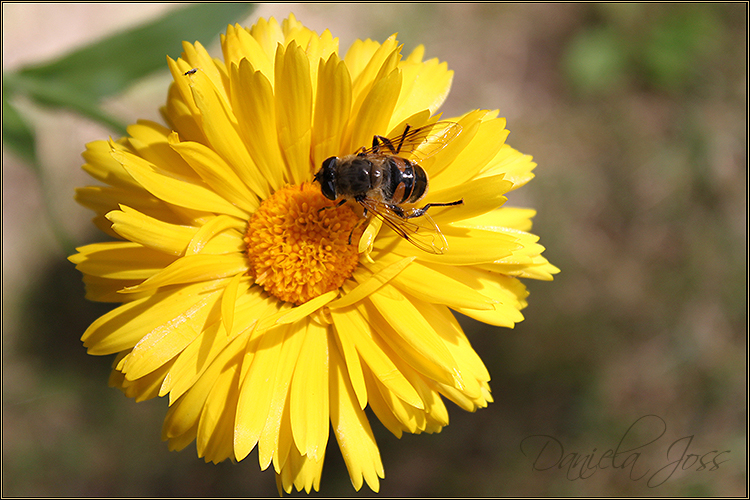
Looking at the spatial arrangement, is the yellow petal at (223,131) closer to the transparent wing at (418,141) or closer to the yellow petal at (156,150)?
the yellow petal at (156,150)

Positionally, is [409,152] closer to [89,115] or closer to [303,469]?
[303,469]

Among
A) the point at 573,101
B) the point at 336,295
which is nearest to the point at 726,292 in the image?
the point at 573,101

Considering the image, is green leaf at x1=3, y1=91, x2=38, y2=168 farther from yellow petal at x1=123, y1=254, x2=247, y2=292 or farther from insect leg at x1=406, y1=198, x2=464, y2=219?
insect leg at x1=406, y1=198, x2=464, y2=219

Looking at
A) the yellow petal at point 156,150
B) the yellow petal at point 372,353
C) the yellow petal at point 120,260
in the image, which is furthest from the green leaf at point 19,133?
the yellow petal at point 372,353

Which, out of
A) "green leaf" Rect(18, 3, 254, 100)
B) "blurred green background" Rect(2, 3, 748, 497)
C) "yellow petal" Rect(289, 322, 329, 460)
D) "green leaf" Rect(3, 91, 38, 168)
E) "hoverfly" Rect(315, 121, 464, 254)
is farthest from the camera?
"blurred green background" Rect(2, 3, 748, 497)

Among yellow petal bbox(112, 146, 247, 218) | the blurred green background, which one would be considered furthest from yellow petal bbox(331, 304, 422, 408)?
the blurred green background
